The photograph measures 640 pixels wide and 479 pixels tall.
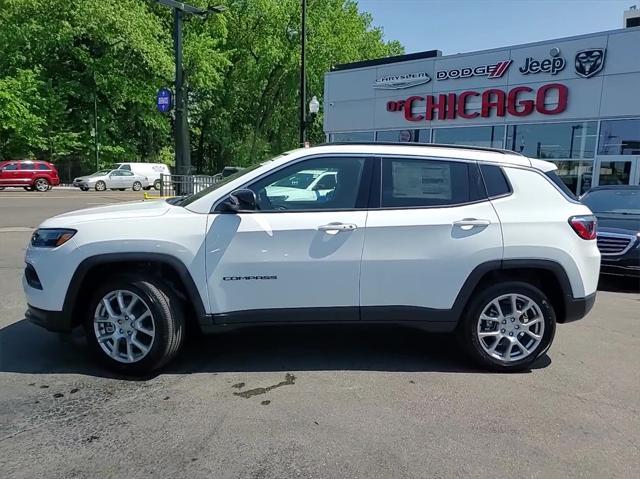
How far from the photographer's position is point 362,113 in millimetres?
22109

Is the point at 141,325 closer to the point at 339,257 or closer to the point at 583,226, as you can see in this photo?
the point at 339,257

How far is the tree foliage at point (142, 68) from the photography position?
3042cm

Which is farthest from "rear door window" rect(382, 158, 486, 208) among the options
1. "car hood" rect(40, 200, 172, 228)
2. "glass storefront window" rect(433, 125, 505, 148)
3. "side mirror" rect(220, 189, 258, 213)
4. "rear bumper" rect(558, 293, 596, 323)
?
"glass storefront window" rect(433, 125, 505, 148)

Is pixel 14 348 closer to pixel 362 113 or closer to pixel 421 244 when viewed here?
pixel 421 244

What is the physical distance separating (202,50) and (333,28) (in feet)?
32.7

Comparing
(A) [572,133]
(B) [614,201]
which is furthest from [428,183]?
(A) [572,133]

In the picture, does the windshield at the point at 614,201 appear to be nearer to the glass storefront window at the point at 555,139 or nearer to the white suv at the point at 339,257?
the white suv at the point at 339,257

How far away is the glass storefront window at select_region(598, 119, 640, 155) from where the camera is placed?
50.5ft

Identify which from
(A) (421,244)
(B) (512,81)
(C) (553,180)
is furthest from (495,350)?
(B) (512,81)

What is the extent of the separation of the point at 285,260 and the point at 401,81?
18341 mm

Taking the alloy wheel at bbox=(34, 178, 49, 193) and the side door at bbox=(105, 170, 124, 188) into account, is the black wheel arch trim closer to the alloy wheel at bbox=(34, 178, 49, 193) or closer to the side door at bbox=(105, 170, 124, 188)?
the alloy wheel at bbox=(34, 178, 49, 193)

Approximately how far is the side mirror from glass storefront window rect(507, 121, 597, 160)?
1564cm

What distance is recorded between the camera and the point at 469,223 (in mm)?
3930

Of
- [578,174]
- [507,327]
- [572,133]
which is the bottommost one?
[507,327]
